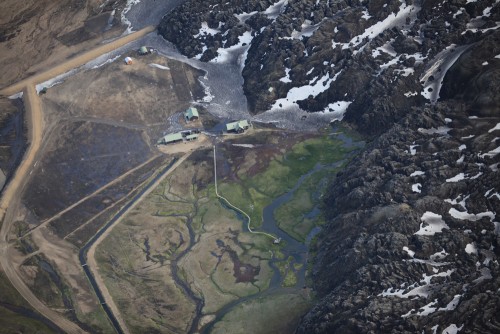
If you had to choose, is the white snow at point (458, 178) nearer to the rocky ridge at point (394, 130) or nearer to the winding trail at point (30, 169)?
the rocky ridge at point (394, 130)

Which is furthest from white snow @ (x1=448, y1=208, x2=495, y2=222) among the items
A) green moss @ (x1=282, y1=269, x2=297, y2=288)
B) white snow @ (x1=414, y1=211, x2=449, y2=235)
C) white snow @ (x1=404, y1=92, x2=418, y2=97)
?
white snow @ (x1=404, y1=92, x2=418, y2=97)

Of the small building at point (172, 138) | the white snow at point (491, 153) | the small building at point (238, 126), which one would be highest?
the small building at point (172, 138)

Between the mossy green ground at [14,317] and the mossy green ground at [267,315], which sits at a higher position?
the mossy green ground at [14,317]

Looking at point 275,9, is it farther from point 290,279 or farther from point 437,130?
point 290,279

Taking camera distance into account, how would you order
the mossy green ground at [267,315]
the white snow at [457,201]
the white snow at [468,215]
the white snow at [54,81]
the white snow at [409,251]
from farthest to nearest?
the white snow at [54,81] < the white snow at [457,201] < the mossy green ground at [267,315] < the white snow at [468,215] < the white snow at [409,251]

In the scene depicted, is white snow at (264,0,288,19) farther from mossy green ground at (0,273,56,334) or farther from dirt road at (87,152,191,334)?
mossy green ground at (0,273,56,334)

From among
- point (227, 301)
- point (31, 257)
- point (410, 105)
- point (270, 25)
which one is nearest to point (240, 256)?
point (227, 301)

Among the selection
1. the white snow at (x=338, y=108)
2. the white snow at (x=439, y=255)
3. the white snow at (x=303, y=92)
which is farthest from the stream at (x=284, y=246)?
the white snow at (x=439, y=255)
